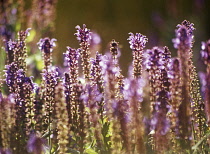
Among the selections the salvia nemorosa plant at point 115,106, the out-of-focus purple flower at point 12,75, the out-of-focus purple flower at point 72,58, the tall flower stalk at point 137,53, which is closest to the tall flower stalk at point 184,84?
the salvia nemorosa plant at point 115,106

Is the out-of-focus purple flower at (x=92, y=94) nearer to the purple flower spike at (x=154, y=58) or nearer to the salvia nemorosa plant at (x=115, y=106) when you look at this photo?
the salvia nemorosa plant at (x=115, y=106)

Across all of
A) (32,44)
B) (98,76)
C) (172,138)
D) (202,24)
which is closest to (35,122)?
(98,76)

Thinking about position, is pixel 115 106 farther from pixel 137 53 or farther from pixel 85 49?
pixel 85 49

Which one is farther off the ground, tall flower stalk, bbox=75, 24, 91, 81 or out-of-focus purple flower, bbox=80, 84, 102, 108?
tall flower stalk, bbox=75, 24, 91, 81

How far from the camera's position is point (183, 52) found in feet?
6.72

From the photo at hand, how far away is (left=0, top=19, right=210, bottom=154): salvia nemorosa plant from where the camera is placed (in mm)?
2037

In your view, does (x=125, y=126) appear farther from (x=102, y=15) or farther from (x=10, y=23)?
(x=102, y=15)

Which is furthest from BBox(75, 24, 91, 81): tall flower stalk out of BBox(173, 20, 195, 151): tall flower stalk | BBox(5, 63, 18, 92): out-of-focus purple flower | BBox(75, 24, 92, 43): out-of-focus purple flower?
BBox(173, 20, 195, 151): tall flower stalk

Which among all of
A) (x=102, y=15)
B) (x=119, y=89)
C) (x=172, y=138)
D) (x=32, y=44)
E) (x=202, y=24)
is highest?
(x=102, y=15)

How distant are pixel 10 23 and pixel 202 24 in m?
3.11

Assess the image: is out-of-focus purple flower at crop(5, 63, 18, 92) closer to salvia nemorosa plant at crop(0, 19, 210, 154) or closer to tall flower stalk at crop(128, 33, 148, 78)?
salvia nemorosa plant at crop(0, 19, 210, 154)

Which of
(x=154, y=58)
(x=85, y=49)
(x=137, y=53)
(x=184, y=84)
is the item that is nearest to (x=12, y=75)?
(x=85, y=49)

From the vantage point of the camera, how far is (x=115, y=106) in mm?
2072

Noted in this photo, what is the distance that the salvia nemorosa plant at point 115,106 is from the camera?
6.68ft
